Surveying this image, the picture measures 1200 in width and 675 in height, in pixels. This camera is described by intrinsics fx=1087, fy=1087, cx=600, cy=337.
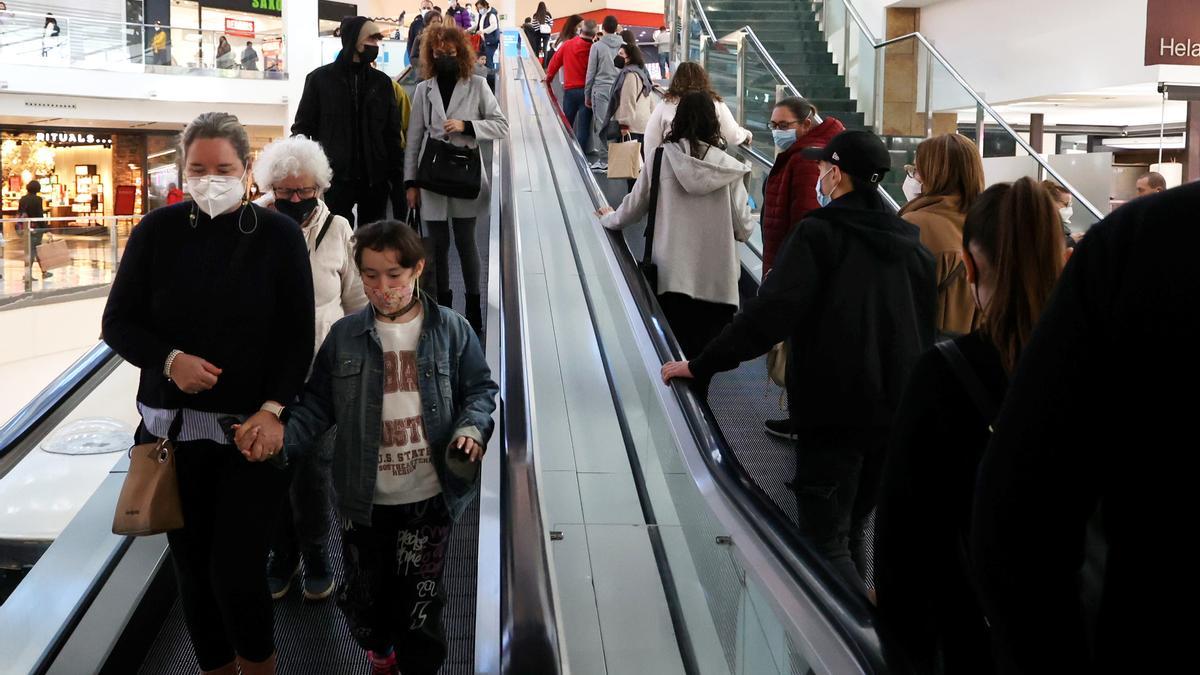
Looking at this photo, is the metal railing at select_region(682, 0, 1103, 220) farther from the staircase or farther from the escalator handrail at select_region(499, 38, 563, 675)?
the escalator handrail at select_region(499, 38, 563, 675)

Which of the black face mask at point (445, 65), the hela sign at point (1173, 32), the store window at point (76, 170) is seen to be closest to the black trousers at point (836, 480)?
the black face mask at point (445, 65)

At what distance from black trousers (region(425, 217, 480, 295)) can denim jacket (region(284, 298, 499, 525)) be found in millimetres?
3169

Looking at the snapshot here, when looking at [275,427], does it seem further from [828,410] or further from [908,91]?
[908,91]

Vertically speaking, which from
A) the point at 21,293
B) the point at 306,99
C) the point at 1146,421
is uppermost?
the point at 306,99

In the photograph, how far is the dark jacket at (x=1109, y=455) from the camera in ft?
3.02

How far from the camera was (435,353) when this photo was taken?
9.24 ft

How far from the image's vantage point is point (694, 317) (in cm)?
489

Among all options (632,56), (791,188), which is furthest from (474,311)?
(632,56)

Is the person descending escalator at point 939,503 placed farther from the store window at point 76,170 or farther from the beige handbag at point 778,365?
the store window at point 76,170

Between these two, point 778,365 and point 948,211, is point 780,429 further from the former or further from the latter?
point 948,211

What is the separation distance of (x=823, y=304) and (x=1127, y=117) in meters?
14.8

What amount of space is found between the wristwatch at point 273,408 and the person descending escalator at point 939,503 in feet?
5.08

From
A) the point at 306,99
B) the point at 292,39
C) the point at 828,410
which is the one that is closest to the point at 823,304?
the point at 828,410

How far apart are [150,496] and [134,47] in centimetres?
2347
